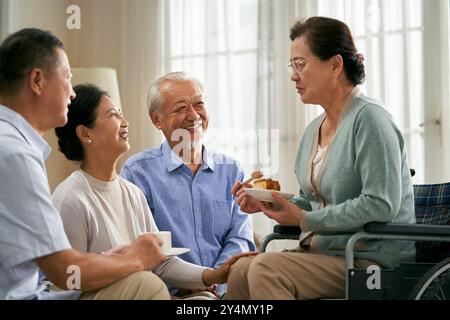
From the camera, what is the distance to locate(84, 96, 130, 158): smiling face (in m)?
1.75

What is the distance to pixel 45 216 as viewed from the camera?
51.4 inches

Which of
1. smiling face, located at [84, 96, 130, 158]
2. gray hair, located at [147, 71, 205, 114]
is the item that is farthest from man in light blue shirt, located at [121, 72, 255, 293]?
smiling face, located at [84, 96, 130, 158]

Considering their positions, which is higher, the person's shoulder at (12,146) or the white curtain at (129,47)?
the white curtain at (129,47)

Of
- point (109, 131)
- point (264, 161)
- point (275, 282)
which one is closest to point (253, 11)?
point (264, 161)

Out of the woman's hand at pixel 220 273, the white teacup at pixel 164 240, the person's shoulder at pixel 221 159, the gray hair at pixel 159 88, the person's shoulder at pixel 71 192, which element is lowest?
the woman's hand at pixel 220 273

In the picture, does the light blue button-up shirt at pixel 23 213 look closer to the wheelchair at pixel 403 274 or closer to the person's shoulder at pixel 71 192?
the person's shoulder at pixel 71 192

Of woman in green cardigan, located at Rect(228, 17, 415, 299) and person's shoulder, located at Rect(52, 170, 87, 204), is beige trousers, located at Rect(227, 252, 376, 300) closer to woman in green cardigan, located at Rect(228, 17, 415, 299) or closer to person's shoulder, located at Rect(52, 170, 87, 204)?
woman in green cardigan, located at Rect(228, 17, 415, 299)

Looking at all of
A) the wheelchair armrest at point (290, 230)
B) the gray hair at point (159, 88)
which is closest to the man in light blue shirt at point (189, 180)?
the gray hair at point (159, 88)

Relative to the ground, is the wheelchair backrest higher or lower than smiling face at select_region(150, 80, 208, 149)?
lower

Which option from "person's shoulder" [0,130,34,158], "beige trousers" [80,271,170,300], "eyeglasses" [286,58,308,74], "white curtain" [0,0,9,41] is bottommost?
"beige trousers" [80,271,170,300]

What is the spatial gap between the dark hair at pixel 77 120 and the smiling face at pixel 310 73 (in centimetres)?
53

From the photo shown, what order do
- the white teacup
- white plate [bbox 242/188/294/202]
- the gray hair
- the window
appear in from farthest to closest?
the window < the gray hair < white plate [bbox 242/188/294/202] < the white teacup

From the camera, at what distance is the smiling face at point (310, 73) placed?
1.78 meters

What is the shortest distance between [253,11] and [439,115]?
768mm
